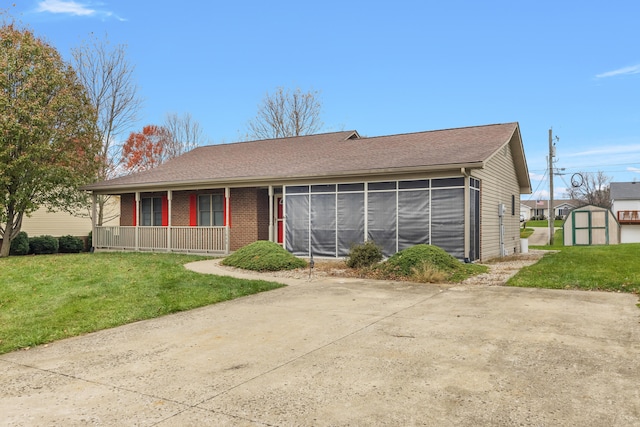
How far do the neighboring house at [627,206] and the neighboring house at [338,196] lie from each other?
113 ft

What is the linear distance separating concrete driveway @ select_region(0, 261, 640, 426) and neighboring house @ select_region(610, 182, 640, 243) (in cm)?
Answer: 4746

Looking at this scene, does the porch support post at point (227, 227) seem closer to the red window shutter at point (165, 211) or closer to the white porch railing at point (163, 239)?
the white porch railing at point (163, 239)

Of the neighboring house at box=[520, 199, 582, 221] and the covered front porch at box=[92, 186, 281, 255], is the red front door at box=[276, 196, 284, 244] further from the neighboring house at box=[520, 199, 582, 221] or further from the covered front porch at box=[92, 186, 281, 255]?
the neighboring house at box=[520, 199, 582, 221]

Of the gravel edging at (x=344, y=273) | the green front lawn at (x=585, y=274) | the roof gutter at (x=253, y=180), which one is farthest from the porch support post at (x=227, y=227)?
the green front lawn at (x=585, y=274)

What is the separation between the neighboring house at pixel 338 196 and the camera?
1292 cm

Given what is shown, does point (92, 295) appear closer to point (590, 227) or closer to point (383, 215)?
point (383, 215)

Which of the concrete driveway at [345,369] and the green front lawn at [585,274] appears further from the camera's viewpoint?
the green front lawn at [585,274]

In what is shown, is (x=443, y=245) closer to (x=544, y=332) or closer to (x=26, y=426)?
(x=544, y=332)

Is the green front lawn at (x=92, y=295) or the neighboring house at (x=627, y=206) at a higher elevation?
the neighboring house at (x=627, y=206)

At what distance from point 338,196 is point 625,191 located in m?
50.6

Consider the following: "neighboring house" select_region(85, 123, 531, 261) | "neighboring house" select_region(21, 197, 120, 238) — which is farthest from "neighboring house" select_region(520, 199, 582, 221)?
"neighboring house" select_region(21, 197, 120, 238)

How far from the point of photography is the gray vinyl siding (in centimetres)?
1419

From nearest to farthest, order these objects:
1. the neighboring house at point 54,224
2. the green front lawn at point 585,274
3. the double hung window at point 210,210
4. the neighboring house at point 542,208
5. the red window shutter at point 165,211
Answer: the green front lawn at point 585,274 → the double hung window at point 210,210 → the red window shutter at point 165,211 → the neighboring house at point 54,224 → the neighboring house at point 542,208

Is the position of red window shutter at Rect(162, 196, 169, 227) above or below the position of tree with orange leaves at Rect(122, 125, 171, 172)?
below
